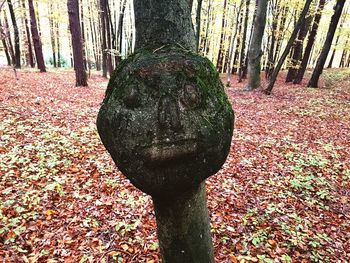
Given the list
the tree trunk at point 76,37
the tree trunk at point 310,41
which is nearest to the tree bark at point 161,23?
the tree trunk at point 76,37

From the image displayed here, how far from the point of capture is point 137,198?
16.0 feet

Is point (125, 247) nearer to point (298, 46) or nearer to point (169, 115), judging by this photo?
point (169, 115)

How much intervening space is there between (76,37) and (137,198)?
1135 centimetres

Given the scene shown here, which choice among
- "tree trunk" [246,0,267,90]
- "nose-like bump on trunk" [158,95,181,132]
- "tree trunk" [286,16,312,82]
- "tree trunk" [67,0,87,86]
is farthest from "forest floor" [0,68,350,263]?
"tree trunk" [286,16,312,82]

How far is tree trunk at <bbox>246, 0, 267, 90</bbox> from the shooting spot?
1355cm

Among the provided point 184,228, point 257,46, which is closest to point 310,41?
point 257,46

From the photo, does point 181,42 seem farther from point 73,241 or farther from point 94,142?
point 94,142

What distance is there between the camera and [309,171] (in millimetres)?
6098

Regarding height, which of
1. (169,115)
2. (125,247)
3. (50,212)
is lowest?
(125,247)

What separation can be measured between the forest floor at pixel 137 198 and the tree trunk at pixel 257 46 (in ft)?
20.5

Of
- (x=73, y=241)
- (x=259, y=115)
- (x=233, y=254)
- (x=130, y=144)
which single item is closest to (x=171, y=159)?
(x=130, y=144)

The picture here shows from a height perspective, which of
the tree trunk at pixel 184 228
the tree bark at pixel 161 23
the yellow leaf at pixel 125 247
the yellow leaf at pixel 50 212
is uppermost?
the tree bark at pixel 161 23

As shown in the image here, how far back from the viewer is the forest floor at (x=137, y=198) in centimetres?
387

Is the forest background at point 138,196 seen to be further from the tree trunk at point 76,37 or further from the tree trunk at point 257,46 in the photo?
the tree trunk at point 257,46
